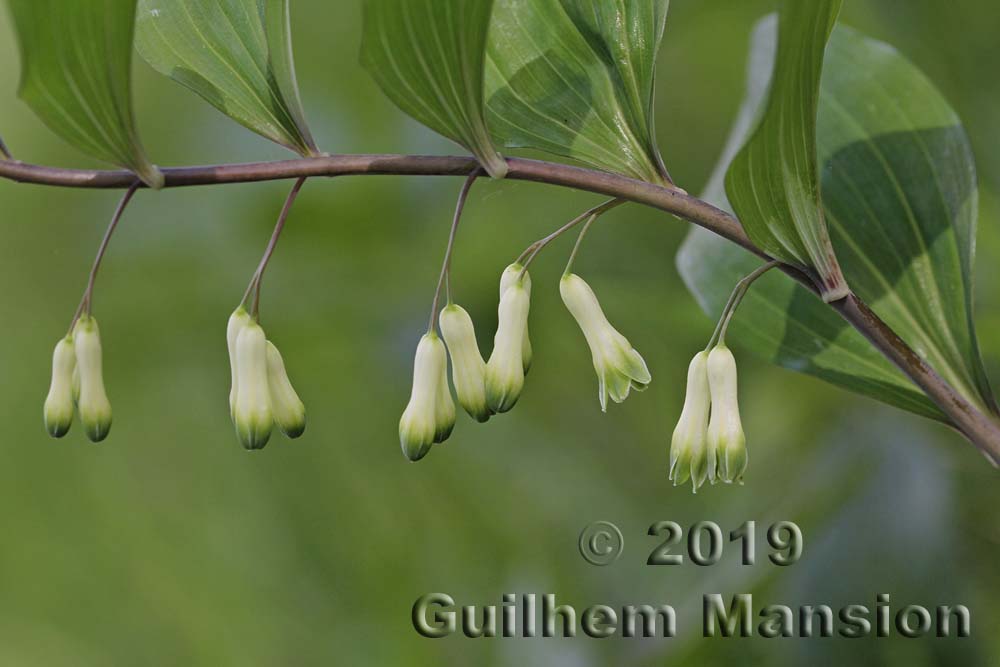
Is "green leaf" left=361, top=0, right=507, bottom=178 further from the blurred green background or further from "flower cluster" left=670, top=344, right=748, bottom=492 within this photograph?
the blurred green background

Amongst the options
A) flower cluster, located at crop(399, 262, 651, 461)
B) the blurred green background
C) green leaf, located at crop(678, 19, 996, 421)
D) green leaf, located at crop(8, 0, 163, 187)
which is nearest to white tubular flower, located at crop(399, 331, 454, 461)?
flower cluster, located at crop(399, 262, 651, 461)

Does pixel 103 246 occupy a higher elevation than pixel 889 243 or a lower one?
lower

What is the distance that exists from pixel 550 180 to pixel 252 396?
0.87ft

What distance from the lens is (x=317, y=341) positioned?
1.95 metres

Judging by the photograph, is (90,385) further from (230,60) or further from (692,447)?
(692,447)

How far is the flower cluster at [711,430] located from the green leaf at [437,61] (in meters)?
0.22

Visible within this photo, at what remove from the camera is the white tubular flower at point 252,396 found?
0.60 metres

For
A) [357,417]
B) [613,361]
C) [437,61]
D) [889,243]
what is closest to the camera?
[437,61]

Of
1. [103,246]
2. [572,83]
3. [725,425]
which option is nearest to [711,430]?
[725,425]

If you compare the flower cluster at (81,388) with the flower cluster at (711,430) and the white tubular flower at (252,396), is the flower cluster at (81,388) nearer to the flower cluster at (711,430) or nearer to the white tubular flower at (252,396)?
the white tubular flower at (252,396)

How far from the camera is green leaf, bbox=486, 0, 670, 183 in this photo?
2.02 ft

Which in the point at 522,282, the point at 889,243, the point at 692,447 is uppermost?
the point at 889,243

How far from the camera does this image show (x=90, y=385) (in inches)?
25.8

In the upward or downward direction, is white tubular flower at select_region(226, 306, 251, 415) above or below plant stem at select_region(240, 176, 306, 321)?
below
